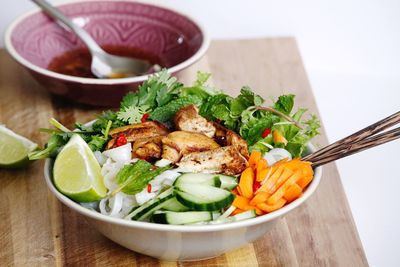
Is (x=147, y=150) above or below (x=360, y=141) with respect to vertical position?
below

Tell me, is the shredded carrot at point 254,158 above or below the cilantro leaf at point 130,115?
above

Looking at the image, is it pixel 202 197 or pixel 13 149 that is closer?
pixel 202 197

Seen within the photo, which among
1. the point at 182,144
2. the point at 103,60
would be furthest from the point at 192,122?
the point at 103,60

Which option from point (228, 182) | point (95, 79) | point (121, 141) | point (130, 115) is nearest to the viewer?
point (228, 182)

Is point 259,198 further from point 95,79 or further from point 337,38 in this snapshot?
point 337,38

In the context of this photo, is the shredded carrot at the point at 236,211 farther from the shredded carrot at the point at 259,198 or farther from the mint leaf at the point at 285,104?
the mint leaf at the point at 285,104

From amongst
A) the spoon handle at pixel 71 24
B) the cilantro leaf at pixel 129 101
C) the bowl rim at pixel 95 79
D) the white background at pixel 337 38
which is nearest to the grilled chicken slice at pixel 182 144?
the cilantro leaf at pixel 129 101
